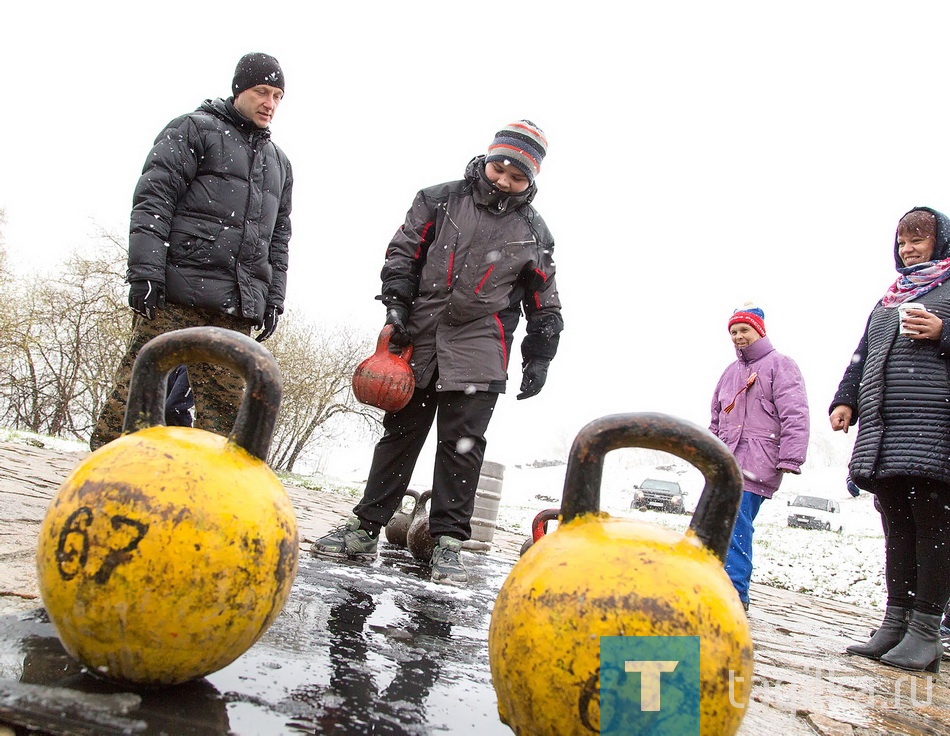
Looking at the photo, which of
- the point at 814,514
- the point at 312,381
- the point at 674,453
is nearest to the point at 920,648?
the point at 674,453

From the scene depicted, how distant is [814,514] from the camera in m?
22.6

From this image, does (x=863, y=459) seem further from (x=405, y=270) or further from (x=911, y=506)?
(x=405, y=270)

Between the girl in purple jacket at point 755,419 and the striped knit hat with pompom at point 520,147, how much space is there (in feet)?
6.98

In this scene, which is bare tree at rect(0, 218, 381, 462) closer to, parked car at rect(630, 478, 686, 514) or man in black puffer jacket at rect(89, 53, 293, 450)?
parked car at rect(630, 478, 686, 514)

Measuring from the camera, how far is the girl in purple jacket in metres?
4.27

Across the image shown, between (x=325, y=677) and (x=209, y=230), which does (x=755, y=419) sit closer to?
(x=209, y=230)

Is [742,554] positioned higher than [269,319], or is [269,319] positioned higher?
[269,319]

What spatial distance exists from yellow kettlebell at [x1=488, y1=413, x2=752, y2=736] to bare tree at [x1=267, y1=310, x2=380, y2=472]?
21391 millimetres

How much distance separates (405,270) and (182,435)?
2.37 meters

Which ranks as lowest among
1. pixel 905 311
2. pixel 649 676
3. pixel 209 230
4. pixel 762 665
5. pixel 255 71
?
pixel 762 665

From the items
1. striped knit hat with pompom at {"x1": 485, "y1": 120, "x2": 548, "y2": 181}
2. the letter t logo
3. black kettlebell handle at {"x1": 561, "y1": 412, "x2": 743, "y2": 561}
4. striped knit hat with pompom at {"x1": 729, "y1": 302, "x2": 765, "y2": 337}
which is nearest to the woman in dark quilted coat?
striped knit hat with pompom at {"x1": 729, "y1": 302, "x2": 765, "y2": 337}

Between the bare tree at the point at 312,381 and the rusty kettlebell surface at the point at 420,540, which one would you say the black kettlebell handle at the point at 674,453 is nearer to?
the rusty kettlebell surface at the point at 420,540

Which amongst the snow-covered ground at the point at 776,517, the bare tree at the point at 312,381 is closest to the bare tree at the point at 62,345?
the bare tree at the point at 312,381

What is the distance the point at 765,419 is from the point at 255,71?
368cm
